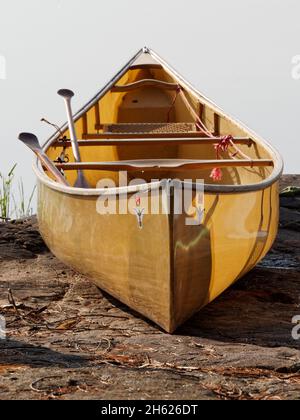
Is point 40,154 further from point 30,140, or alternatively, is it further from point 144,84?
point 144,84

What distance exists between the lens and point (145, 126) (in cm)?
861

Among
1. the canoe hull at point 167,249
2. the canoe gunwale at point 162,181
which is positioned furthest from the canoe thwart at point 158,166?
the canoe hull at point 167,249

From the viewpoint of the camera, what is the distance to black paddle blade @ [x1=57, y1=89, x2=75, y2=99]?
25.9ft

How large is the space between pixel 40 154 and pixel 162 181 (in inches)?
88.5

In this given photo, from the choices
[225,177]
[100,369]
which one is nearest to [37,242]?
[225,177]

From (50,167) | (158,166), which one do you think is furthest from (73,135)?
(158,166)

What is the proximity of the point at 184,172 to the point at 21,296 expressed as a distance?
8.22 feet

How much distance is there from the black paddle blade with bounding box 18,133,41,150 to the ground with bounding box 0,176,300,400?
987mm

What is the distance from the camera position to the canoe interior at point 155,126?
7.13 m

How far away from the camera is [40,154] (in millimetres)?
6363

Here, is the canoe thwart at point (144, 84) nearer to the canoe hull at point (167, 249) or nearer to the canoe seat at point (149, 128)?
the canoe seat at point (149, 128)

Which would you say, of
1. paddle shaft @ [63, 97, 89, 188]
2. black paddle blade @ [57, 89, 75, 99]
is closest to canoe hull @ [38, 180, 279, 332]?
paddle shaft @ [63, 97, 89, 188]

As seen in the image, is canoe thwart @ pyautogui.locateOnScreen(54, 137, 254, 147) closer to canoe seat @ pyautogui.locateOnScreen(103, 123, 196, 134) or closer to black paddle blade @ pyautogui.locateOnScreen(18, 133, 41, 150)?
black paddle blade @ pyautogui.locateOnScreen(18, 133, 41, 150)

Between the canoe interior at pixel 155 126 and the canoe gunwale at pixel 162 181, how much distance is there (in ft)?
0.14
